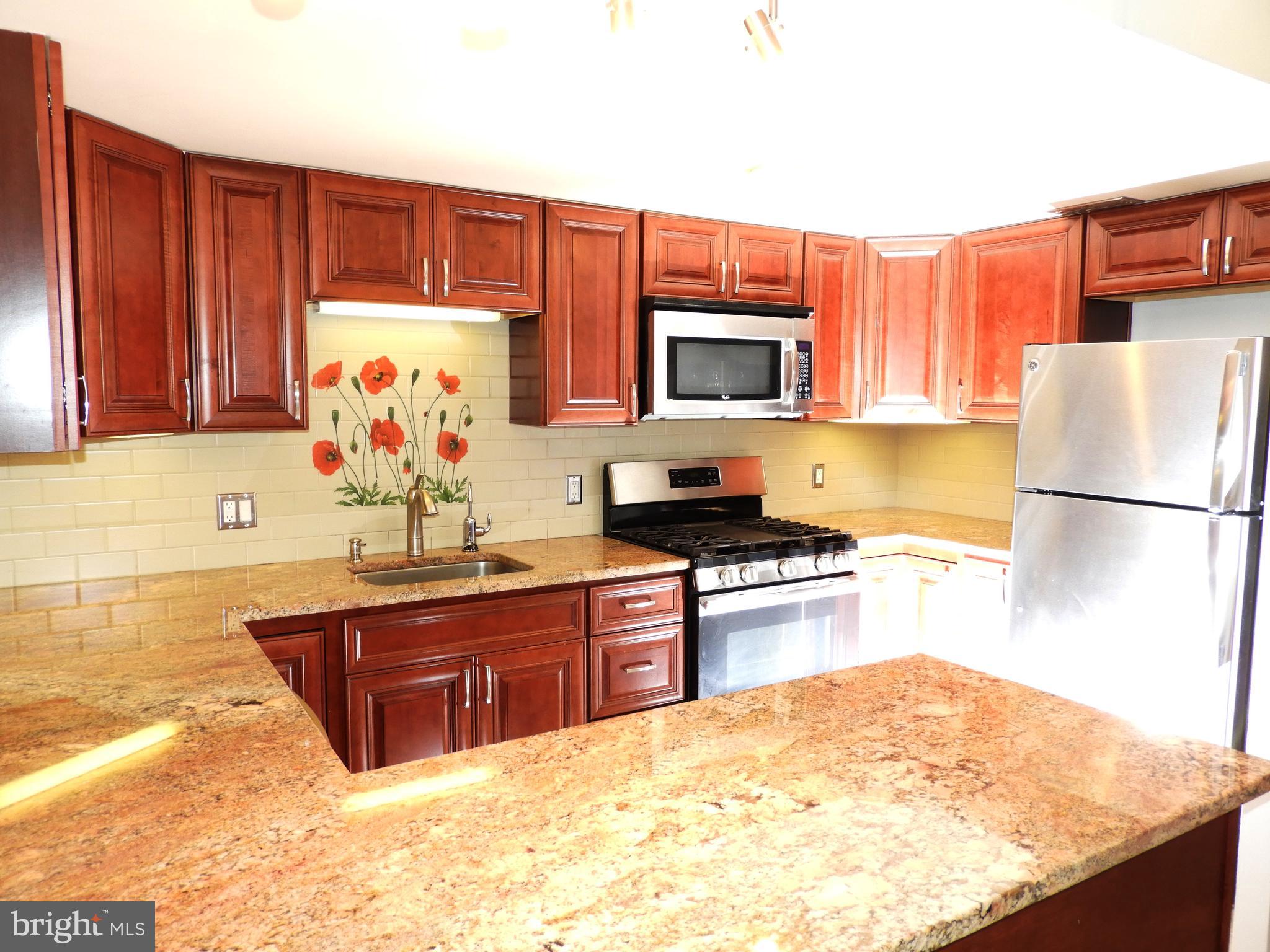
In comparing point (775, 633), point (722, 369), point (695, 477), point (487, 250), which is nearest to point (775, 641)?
point (775, 633)

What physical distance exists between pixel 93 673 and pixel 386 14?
1.45m

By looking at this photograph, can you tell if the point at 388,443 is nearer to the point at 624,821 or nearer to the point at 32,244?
the point at 32,244

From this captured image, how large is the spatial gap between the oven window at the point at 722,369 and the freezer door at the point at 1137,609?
1102 millimetres

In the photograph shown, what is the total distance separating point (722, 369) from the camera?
11.5 ft

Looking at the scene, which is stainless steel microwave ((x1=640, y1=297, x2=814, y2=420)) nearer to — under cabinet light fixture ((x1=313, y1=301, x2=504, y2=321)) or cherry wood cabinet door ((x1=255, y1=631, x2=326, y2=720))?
under cabinet light fixture ((x1=313, y1=301, x2=504, y2=321))

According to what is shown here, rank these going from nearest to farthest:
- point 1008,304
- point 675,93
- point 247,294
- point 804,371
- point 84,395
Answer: point 675,93
point 84,395
point 247,294
point 1008,304
point 804,371

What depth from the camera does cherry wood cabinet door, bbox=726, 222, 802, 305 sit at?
11.7ft

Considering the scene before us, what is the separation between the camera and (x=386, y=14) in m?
1.64

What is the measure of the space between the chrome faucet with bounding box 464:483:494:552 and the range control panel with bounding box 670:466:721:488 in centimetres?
86

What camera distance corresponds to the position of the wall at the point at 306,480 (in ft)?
8.78

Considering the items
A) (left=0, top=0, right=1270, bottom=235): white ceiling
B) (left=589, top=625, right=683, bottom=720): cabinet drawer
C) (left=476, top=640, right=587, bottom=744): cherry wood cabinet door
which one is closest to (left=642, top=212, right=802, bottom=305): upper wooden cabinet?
(left=0, top=0, right=1270, bottom=235): white ceiling

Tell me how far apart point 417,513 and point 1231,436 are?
8.75 feet


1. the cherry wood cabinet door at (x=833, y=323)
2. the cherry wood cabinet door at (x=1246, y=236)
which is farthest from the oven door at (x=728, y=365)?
the cherry wood cabinet door at (x=1246, y=236)

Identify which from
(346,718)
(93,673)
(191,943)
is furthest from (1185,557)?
(93,673)
